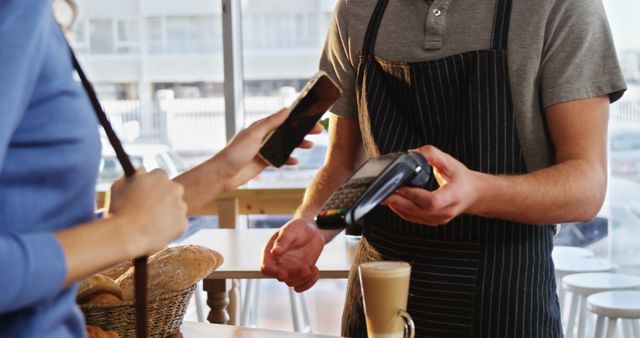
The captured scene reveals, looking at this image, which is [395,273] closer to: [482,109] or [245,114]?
[482,109]

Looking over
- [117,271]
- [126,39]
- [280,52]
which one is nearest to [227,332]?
[117,271]

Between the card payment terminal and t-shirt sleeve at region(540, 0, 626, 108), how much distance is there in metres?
0.35

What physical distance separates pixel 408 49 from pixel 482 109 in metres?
0.19

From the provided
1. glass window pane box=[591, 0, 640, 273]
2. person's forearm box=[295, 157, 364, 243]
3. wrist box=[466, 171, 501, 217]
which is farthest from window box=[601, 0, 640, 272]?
wrist box=[466, 171, 501, 217]

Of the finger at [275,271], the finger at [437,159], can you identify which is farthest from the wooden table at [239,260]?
the finger at [437,159]

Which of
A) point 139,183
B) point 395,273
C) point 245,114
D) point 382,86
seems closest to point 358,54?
point 382,86

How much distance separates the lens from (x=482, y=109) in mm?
1518

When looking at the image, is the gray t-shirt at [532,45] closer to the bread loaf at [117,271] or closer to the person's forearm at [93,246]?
the bread loaf at [117,271]

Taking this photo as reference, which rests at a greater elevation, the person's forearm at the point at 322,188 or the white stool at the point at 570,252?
the person's forearm at the point at 322,188

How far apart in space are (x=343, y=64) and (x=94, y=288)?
0.65 m

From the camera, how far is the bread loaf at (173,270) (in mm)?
1486

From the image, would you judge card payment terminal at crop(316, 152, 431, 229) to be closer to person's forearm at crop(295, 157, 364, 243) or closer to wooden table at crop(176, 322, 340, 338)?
wooden table at crop(176, 322, 340, 338)

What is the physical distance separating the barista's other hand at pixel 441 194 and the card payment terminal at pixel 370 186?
6 centimetres

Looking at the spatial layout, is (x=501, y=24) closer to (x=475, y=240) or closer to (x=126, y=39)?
(x=475, y=240)
